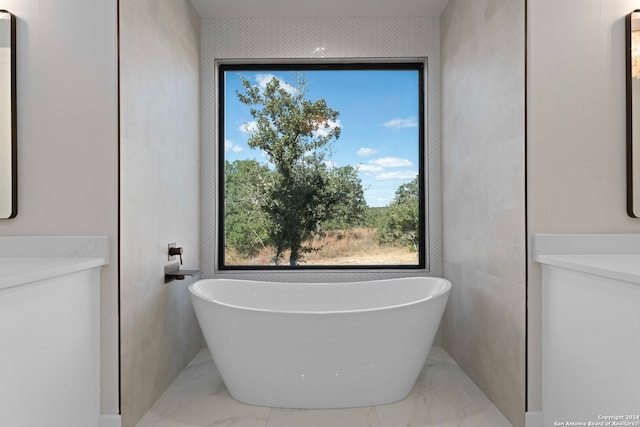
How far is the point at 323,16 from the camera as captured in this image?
3156 millimetres

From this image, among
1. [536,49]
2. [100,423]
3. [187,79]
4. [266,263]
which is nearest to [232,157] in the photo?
[187,79]

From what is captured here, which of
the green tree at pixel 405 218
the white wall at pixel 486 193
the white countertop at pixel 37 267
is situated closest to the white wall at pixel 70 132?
the white countertop at pixel 37 267

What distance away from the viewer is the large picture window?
10.9 ft

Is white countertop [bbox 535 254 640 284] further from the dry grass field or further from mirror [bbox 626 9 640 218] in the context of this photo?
the dry grass field

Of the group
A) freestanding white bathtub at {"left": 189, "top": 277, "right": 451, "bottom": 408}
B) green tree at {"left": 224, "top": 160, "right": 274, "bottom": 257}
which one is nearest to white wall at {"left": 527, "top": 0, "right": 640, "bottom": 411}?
freestanding white bathtub at {"left": 189, "top": 277, "right": 451, "bottom": 408}

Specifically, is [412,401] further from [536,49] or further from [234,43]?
[234,43]

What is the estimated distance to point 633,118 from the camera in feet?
6.00

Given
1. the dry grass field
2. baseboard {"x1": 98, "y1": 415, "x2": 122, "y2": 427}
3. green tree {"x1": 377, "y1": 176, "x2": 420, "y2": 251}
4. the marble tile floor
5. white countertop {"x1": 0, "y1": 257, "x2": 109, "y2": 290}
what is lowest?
the marble tile floor

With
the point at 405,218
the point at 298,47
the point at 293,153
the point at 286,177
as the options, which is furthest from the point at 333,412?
the point at 298,47

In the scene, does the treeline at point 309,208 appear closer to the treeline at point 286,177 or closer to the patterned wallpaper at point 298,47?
the treeline at point 286,177

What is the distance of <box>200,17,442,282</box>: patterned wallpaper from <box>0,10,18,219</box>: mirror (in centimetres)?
142

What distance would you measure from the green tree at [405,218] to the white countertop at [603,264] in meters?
1.51

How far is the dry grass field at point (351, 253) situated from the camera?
3.33 metres

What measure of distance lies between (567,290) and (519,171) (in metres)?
0.58
